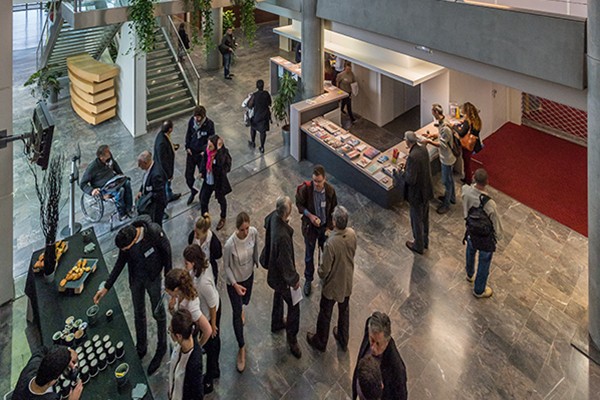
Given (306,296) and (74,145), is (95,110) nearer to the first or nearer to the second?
(74,145)

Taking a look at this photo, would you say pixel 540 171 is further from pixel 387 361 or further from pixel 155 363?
pixel 155 363

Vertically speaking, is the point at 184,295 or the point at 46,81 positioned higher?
the point at 46,81

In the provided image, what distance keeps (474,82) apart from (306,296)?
21.1 ft

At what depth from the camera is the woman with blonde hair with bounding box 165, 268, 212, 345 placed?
3.29 metres

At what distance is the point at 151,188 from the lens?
5.80 metres

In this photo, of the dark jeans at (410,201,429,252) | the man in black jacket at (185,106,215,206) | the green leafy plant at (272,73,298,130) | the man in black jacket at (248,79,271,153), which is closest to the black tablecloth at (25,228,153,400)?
the man in black jacket at (185,106,215,206)

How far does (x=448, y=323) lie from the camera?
5098 millimetres

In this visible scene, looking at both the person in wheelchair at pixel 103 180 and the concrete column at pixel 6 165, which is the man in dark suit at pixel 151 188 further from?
the concrete column at pixel 6 165

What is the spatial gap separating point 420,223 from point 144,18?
5.93 meters

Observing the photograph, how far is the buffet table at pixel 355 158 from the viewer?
7.33 m

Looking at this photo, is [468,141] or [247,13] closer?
[468,141]

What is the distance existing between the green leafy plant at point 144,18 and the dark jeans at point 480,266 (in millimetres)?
6417

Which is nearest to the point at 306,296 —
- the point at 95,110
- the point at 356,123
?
the point at 356,123

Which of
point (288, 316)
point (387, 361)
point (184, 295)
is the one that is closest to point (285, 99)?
point (288, 316)
